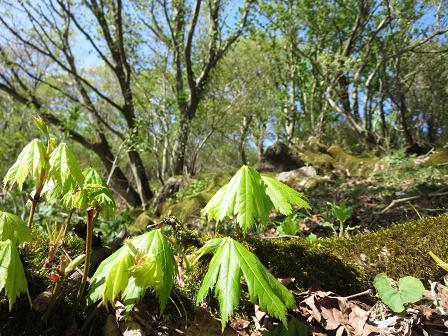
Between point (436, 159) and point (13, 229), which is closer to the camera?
point (13, 229)

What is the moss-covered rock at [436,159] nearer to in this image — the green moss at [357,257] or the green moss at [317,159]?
the green moss at [317,159]

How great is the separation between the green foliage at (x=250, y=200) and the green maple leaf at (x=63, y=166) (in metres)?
0.54

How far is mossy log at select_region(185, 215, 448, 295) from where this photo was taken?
1.50 meters

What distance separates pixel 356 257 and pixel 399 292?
30 centimetres

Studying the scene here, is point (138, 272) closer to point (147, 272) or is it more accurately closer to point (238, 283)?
point (147, 272)

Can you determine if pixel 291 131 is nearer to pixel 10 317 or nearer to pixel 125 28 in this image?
pixel 125 28

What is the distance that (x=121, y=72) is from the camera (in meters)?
10.2

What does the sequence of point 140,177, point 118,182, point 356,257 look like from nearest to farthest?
1. point 356,257
2. point 118,182
3. point 140,177

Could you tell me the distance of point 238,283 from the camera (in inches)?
42.1

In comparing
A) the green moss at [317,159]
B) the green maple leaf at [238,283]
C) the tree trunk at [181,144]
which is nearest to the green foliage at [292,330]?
the green maple leaf at [238,283]

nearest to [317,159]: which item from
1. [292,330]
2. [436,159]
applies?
[436,159]

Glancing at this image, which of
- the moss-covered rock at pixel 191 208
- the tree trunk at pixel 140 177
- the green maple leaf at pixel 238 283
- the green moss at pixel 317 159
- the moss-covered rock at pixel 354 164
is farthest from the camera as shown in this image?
the tree trunk at pixel 140 177

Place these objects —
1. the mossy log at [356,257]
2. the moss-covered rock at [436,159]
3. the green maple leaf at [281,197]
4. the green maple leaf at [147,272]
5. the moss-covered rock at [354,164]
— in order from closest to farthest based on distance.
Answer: the green maple leaf at [147,272] → the green maple leaf at [281,197] → the mossy log at [356,257] → the moss-covered rock at [436,159] → the moss-covered rock at [354,164]

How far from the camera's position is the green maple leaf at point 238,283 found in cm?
102
